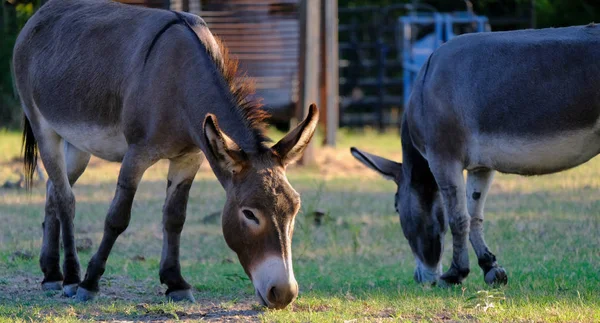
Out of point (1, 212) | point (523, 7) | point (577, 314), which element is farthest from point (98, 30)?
point (523, 7)

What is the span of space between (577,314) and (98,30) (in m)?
3.70

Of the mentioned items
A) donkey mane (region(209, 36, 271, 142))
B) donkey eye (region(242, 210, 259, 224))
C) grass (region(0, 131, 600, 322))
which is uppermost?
donkey mane (region(209, 36, 271, 142))

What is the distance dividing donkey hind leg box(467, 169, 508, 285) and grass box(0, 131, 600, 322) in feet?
0.43

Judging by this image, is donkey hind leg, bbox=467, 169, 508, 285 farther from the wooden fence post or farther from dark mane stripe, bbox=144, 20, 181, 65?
the wooden fence post

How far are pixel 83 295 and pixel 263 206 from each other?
1650 millimetres

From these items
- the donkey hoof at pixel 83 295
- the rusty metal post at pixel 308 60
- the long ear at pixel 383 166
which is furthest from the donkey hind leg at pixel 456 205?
the rusty metal post at pixel 308 60

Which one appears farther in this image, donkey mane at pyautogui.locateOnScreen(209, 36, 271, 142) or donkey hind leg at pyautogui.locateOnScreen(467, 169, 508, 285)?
donkey hind leg at pyautogui.locateOnScreen(467, 169, 508, 285)

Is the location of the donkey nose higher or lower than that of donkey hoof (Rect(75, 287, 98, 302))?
higher

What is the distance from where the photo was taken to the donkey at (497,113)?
618cm

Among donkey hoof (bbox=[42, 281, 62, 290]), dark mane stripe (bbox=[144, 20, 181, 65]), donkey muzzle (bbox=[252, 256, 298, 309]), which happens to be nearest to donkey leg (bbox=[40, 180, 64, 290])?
donkey hoof (bbox=[42, 281, 62, 290])

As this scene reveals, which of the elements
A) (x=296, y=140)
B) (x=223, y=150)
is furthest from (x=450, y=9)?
(x=223, y=150)

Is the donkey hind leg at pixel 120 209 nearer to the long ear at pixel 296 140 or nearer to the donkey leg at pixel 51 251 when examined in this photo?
the donkey leg at pixel 51 251

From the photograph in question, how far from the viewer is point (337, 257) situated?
28.3 ft

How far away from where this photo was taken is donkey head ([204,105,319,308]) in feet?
16.4
